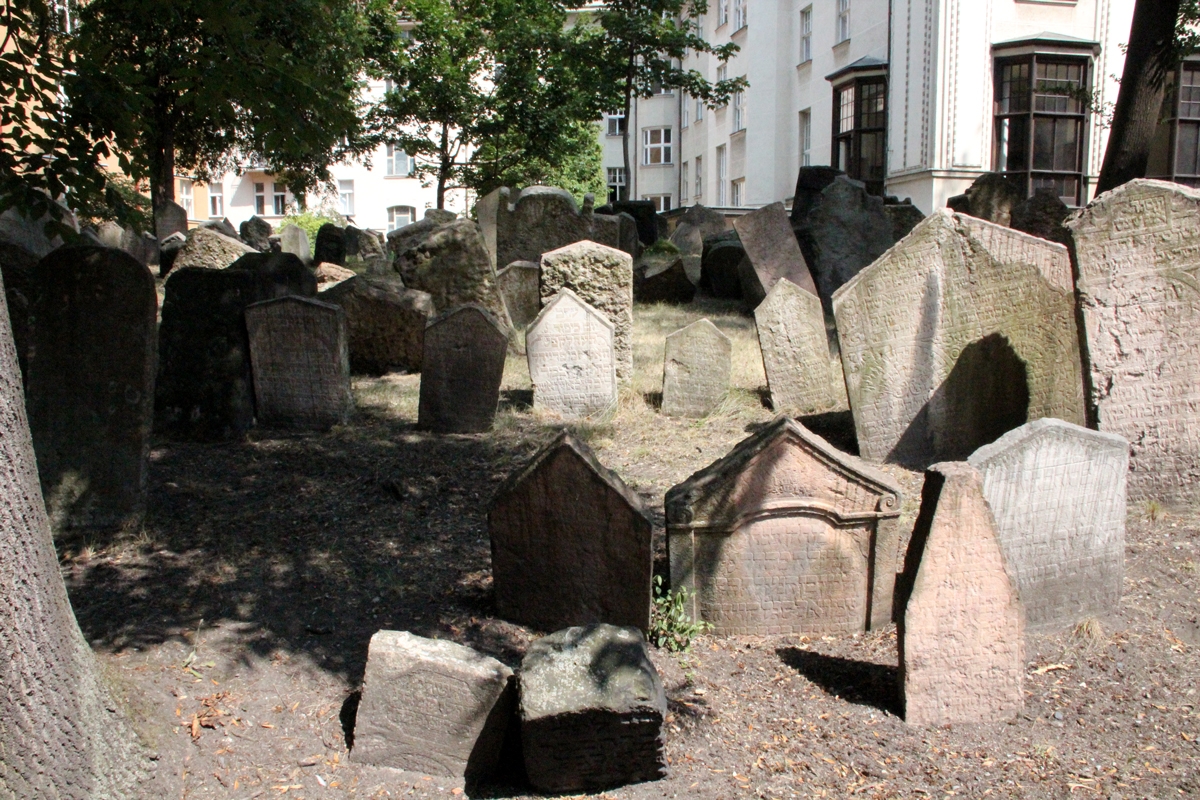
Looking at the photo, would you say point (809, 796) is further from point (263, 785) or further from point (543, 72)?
point (543, 72)

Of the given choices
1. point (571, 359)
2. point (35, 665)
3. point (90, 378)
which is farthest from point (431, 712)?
point (571, 359)

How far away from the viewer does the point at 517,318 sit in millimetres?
11812

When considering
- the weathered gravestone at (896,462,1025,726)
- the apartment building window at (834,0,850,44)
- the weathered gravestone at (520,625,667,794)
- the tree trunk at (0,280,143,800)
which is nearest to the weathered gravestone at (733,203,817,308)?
the weathered gravestone at (896,462,1025,726)

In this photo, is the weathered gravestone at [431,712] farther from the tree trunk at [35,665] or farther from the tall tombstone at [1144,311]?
the tall tombstone at [1144,311]

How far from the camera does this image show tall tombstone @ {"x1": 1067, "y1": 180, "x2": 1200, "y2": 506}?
17.4ft

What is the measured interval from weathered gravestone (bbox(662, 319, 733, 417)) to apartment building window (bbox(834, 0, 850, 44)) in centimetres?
2083

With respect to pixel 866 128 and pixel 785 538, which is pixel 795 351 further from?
pixel 866 128

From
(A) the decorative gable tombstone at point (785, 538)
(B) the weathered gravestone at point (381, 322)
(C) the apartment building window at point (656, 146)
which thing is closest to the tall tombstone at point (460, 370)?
(B) the weathered gravestone at point (381, 322)

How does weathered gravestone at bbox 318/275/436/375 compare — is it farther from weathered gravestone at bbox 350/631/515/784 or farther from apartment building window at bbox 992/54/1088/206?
apartment building window at bbox 992/54/1088/206

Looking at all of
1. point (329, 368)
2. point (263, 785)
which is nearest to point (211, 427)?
point (329, 368)

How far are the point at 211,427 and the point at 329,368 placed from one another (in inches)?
37.1

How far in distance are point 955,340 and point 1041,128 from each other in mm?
18350

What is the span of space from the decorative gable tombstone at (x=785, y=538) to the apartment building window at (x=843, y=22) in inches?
961

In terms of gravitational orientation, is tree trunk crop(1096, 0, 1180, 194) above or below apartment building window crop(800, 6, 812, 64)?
below
